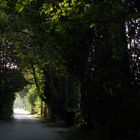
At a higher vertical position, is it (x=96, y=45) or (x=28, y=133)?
(x=96, y=45)

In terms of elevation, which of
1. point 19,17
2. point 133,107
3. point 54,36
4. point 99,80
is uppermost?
point 19,17

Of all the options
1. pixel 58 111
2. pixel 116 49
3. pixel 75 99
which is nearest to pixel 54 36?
pixel 116 49

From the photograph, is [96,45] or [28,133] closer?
[96,45]

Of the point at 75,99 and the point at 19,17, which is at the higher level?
the point at 19,17

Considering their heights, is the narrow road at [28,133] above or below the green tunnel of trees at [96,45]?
below

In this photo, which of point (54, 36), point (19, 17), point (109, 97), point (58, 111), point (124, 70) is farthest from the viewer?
point (58, 111)

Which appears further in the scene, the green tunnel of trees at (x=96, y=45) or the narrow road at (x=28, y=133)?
the narrow road at (x=28, y=133)

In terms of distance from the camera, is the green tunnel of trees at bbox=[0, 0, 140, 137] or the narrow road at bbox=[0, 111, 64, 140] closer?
the green tunnel of trees at bbox=[0, 0, 140, 137]

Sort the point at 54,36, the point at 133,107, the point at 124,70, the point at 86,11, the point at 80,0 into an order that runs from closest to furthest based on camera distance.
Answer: the point at 80,0
the point at 86,11
the point at 133,107
the point at 124,70
the point at 54,36

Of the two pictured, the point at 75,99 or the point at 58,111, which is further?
the point at 75,99

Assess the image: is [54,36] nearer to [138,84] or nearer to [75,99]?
[138,84]

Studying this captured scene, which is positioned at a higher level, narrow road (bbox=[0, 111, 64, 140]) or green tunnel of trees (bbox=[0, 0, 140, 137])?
green tunnel of trees (bbox=[0, 0, 140, 137])

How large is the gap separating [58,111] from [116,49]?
2982 cm

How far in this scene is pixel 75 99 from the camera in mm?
48156
